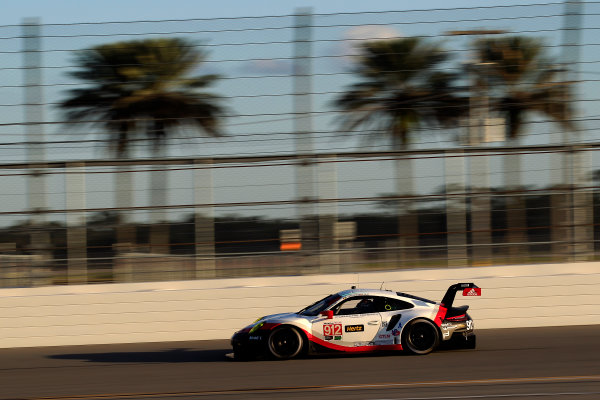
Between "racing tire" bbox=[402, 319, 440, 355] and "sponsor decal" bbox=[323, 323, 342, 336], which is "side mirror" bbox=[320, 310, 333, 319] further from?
"racing tire" bbox=[402, 319, 440, 355]

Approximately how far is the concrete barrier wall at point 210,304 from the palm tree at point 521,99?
100cm

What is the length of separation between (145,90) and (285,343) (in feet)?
20.2

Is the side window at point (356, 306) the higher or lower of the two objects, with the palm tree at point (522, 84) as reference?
lower

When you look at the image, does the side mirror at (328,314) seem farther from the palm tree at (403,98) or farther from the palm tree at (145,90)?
the palm tree at (145,90)

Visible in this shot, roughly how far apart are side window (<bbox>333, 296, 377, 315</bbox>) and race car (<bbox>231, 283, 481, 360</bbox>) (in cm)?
2

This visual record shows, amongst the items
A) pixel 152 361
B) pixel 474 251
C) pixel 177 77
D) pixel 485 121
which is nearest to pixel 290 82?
pixel 177 77

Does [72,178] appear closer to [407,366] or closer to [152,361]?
[152,361]

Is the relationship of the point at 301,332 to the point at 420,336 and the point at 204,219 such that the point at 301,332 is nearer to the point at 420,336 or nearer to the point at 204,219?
the point at 420,336

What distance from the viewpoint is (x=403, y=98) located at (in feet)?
50.8

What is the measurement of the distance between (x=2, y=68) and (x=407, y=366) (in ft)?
30.8

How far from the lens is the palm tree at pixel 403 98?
49.5 ft

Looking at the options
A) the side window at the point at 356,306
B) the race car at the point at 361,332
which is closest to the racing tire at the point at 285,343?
the race car at the point at 361,332

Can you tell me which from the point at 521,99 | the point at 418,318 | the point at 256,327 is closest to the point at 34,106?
the point at 256,327

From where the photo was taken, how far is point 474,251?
15.4 meters
